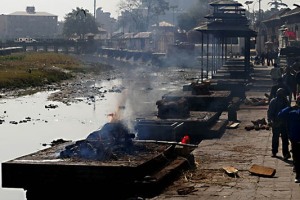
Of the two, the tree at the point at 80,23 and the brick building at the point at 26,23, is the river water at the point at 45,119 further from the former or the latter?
the brick building at the point at 26,23

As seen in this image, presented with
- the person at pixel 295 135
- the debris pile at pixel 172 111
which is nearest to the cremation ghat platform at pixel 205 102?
the debris pile at pixel 172 111

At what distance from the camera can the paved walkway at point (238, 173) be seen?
1150 centimetres

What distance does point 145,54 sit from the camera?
97.9 m

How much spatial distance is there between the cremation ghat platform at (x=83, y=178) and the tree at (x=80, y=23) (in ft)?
426

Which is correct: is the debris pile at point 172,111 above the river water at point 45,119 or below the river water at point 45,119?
above

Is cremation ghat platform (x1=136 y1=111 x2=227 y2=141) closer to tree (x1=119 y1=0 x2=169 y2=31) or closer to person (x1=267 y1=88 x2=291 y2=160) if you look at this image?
person (x1=267 y1=88 x2=291 y2=160)

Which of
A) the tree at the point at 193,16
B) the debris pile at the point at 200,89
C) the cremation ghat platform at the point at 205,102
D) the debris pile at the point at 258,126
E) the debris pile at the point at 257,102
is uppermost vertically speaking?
the tree at the point at 193,16

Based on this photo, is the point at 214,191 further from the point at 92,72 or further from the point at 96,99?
the point at 92,72

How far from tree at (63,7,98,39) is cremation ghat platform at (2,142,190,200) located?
129990 mm

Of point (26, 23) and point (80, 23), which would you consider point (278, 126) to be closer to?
point (80, 23)

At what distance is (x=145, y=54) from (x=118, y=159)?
86.0 meters

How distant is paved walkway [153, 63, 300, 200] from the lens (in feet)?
37.7

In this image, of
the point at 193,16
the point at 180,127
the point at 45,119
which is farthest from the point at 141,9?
the point at 180,127

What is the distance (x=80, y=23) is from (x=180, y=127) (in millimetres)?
125448
